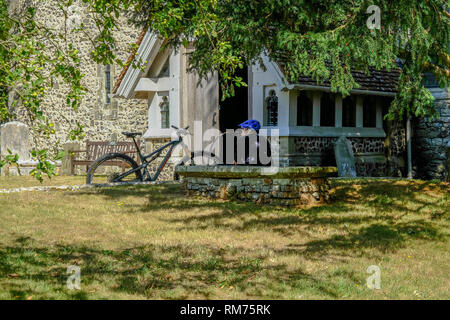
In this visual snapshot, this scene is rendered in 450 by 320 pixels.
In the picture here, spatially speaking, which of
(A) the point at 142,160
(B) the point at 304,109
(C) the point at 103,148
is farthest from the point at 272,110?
(C) the point at 103,148

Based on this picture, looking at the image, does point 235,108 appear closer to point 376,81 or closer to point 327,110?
point 327,110

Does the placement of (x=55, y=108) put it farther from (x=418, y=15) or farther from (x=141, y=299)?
(x=141, y=299)

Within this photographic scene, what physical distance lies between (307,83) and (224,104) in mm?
3410

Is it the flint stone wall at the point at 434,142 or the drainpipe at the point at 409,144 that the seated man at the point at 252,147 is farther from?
the flint stone wall at the point at 434,142

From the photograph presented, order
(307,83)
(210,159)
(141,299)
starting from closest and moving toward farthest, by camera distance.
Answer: (141,299) → (307,83) → (210,159)

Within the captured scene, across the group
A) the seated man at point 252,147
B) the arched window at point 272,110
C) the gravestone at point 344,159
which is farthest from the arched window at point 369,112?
the seated man at point 252,147

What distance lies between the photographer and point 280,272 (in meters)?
6.26

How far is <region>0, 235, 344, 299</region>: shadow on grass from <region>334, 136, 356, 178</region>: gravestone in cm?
784

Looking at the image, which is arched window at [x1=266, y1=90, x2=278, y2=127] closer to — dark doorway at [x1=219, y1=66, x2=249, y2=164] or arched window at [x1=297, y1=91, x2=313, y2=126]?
arched window at [x1=297, y1=91, x2=313, y2=126]

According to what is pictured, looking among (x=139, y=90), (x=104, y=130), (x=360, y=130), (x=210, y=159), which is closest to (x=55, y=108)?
(x=104, y=130)

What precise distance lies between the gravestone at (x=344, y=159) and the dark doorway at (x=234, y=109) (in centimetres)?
303

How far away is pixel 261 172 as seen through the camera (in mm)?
10219

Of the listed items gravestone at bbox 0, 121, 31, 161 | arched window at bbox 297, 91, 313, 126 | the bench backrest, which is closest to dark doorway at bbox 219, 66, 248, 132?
arched window at bbox 297, 91, 313, 126

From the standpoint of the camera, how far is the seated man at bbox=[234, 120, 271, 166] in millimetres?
12688
